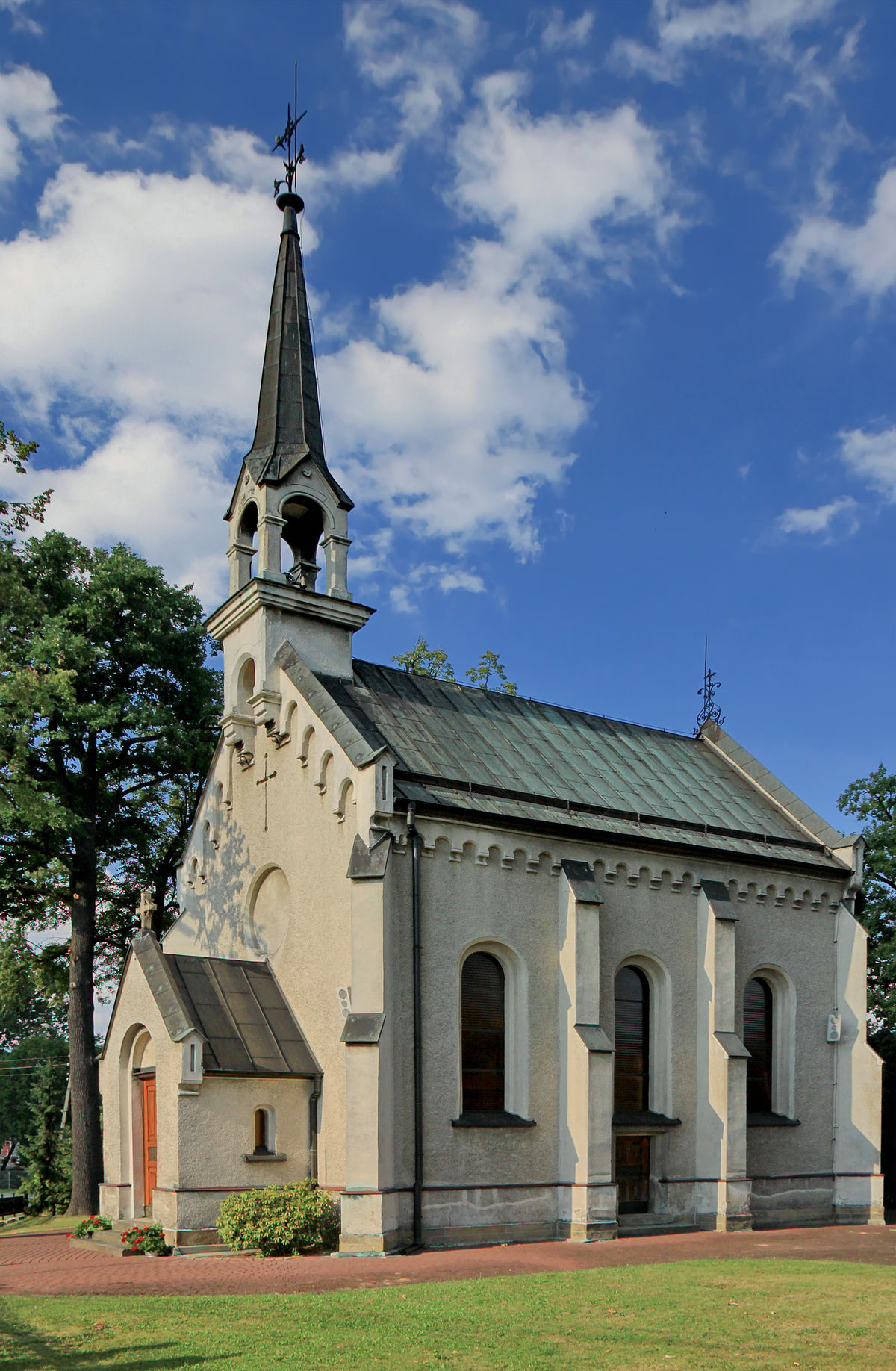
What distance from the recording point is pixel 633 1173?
21.9 meters

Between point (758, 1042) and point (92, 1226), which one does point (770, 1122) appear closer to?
point (758, 1042)

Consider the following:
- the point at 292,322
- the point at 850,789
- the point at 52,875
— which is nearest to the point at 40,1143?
the point at 52,875

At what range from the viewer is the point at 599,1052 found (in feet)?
66.1

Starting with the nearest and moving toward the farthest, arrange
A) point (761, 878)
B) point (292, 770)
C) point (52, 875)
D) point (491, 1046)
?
point (491, 1046), point (292, 770), point (761, 878), point (52, 875)

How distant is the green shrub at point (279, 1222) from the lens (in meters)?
17.3

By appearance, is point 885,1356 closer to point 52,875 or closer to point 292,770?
point 292,770

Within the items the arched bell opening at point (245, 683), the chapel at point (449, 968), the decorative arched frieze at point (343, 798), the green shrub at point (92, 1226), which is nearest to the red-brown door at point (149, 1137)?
the chapel at point (449, 968)

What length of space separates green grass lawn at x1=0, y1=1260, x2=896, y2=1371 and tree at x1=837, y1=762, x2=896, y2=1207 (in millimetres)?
15857

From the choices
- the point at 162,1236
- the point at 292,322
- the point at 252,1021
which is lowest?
the point at 162,1236

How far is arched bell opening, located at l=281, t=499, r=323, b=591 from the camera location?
2502 centimetres

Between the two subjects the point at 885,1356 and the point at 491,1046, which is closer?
the point at 885,1356

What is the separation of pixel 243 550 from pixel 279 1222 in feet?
44.1

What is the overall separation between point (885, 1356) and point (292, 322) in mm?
23128

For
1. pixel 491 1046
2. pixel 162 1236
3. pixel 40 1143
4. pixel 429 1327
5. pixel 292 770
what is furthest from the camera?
pixel 40 1143
